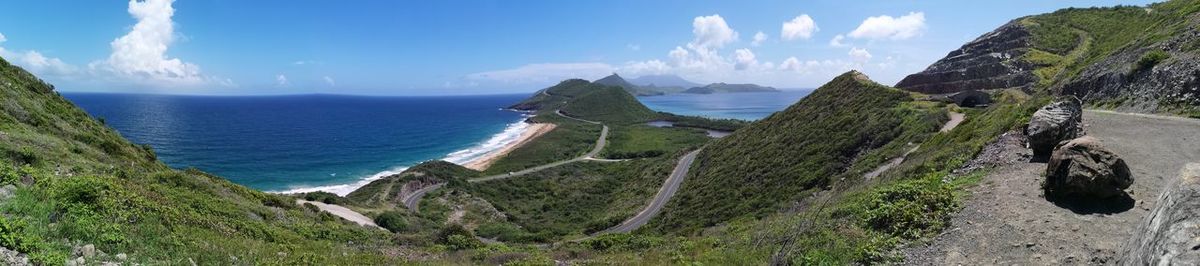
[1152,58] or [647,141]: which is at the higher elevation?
[1152,58]

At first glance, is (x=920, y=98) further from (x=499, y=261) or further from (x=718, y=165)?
(x=499, y=261)

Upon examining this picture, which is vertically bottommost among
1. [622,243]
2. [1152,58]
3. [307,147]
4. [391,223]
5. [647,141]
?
[647,141]

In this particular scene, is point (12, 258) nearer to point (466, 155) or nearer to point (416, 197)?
point (416, 197)

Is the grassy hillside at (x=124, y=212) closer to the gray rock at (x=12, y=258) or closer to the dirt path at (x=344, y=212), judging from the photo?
the gray rock at (x=12, y=258)

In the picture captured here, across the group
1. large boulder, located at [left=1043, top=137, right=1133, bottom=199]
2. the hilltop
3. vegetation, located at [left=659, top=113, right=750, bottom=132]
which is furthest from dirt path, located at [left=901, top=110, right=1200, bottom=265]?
vegetation, located at [left=659, top=113, right=750, bottom=132]

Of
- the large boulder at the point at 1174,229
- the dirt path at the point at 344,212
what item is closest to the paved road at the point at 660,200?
the dirt path at the point at 344,212

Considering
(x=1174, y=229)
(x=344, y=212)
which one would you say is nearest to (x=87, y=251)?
(x=1174, y=229)
